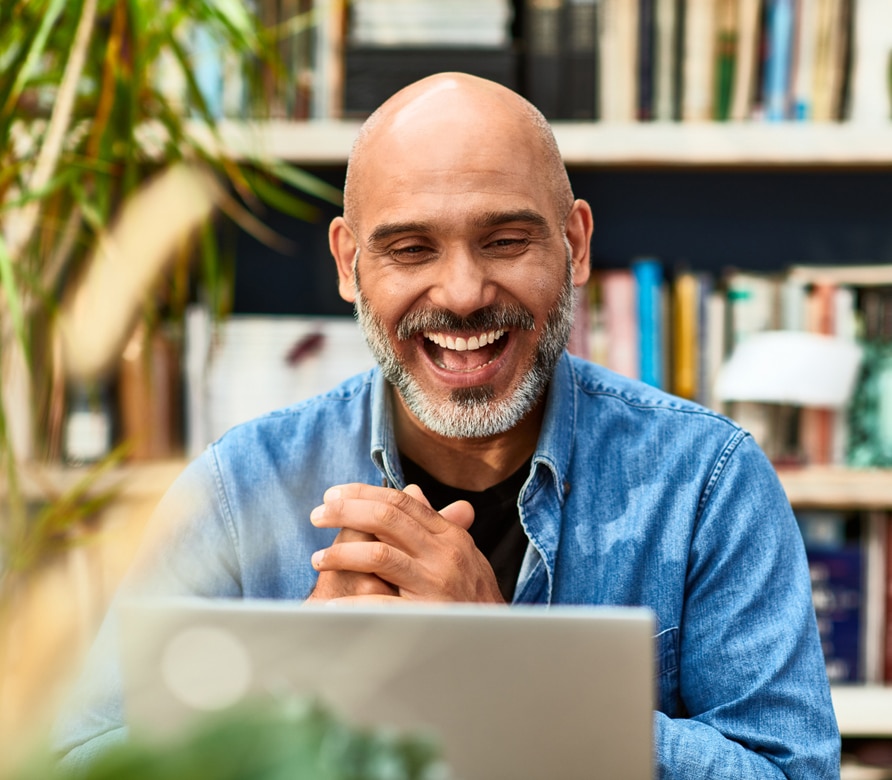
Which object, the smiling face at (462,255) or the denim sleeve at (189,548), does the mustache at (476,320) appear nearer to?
the smiling face at (462,255)

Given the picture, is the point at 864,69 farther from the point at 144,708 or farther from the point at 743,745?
the point at 144,708

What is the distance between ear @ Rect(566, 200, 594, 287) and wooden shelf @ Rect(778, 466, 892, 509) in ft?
2.52

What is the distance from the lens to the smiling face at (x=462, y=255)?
1167 mm

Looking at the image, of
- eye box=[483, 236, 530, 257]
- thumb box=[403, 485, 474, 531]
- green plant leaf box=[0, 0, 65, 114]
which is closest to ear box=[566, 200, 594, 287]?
eye box=[483, 236, 530, 257]

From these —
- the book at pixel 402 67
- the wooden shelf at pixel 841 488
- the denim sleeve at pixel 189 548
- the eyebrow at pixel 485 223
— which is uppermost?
the book at pixel 402 67

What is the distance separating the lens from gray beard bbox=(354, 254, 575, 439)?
1.19 meters

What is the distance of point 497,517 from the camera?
4.08ft

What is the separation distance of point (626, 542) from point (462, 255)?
38 cm

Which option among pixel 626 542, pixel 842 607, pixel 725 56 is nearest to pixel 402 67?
pixel 725 56

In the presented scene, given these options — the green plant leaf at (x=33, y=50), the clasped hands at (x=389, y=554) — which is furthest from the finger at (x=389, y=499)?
the green plant leaf at (x=33, y=50)

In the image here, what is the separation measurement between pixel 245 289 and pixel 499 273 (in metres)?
1.18

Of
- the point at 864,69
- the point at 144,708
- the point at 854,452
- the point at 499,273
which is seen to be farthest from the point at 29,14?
the point at 854,452

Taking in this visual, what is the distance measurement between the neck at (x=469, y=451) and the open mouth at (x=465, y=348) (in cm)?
10

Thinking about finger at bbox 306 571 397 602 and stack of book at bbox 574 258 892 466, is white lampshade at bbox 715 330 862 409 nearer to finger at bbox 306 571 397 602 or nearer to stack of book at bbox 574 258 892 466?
stack of book at bbox 574 258 892 466
